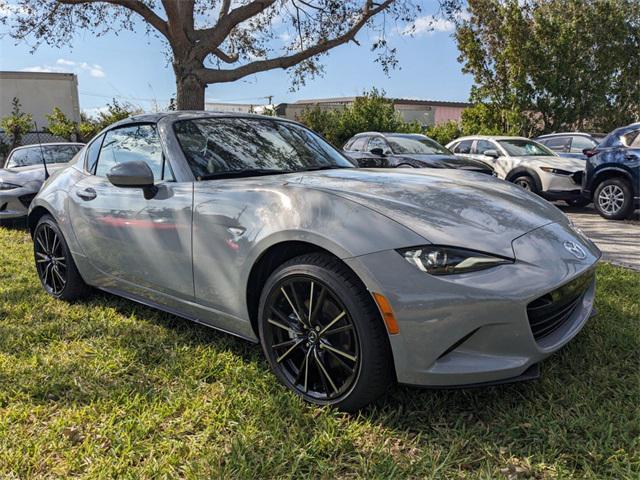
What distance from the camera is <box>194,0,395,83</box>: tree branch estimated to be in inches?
344

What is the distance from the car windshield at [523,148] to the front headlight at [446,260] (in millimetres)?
8971

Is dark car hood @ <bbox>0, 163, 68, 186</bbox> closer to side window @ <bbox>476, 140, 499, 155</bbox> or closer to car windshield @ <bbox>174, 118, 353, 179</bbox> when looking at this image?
car windshield @ <bbox>174, 118, 353, 179</bbox>

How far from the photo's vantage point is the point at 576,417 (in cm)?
214

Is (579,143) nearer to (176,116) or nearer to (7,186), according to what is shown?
(176,116)

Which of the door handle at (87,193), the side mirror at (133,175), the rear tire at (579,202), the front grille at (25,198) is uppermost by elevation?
the side mirror at (133,175)

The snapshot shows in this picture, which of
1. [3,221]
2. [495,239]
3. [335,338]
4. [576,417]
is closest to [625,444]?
[576,417]

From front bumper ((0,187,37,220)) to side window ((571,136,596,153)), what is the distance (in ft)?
38.4

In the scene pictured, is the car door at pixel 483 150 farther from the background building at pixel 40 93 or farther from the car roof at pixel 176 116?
the background building at pixel 40 93

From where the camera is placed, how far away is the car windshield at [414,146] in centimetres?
990

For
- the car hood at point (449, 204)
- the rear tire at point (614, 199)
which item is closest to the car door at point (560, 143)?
the rear tire at point (614, 199)

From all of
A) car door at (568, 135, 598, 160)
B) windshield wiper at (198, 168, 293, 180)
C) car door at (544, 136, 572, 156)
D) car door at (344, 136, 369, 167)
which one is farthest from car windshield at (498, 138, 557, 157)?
windshield wiper at (198, 168, 293, 180)

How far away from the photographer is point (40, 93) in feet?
60.4

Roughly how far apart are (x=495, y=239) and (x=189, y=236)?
5.16 ft

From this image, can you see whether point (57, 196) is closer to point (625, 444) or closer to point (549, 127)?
point (625, 444)
